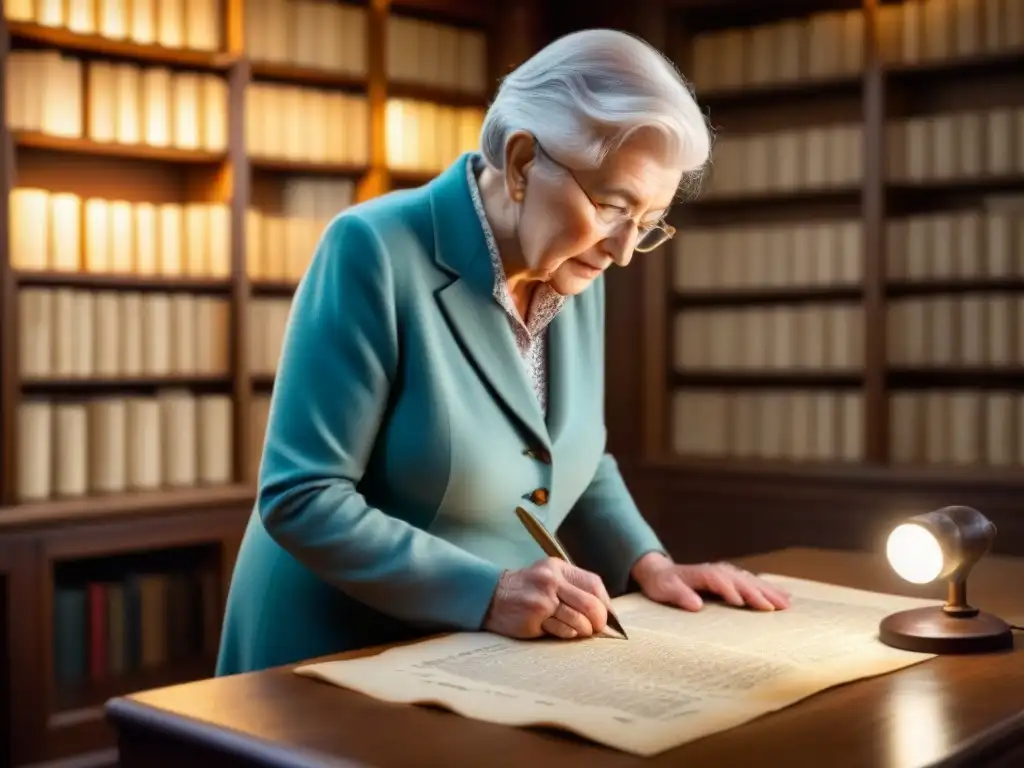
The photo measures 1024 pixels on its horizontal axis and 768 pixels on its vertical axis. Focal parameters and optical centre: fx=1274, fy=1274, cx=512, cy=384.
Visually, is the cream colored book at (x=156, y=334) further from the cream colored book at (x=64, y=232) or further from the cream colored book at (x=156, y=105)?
the cream colored book at (x=156, y=105)

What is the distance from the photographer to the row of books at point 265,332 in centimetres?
402

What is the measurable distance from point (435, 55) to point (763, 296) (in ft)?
4.73

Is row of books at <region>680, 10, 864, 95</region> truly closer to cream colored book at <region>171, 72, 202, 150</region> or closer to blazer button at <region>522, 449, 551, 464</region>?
cream colored book at <region>171, 72, 202, 150</region>

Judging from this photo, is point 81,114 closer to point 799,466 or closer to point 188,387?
point 188,387

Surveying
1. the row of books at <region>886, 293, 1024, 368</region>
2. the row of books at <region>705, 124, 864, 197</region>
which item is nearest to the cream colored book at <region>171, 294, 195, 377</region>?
the row of books at <region>705, 124, 864, 197</region>

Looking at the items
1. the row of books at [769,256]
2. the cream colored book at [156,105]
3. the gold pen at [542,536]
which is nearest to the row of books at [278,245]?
the cream colored book at [156,105]

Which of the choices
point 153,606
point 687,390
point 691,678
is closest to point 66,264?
point 153,606

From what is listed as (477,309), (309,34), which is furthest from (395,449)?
(309,34)

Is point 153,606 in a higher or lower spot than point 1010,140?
lower

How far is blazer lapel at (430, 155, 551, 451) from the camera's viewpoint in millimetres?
1486

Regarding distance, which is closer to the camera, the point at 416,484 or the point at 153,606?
the point at 416,484

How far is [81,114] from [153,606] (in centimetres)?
143

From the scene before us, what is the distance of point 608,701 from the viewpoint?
1092 millimetres

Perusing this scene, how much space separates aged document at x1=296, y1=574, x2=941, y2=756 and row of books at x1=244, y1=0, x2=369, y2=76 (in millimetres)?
2971
